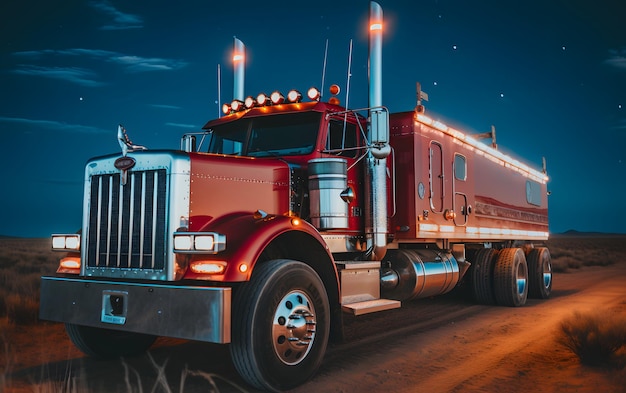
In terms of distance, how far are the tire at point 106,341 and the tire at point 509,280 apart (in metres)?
7.06

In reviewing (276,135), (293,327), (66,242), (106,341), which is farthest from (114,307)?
(276,135)

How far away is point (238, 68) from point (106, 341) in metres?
4.82

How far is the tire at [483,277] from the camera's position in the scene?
11.0 metres

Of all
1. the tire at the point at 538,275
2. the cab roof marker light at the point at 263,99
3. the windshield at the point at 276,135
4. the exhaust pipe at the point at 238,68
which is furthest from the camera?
the tire at the point at 538,275

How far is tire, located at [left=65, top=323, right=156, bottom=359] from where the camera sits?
5.66m

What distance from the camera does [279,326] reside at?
472cm

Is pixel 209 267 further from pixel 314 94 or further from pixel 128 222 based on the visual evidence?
pixel 314 94

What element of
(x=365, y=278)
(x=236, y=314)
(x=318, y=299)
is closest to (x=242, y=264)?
(x=236, y=314)

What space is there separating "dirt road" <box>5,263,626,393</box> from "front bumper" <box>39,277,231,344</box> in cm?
43

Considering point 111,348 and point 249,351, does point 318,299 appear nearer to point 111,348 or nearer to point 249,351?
point 249,351

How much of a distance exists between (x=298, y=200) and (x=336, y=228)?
516 millimetres

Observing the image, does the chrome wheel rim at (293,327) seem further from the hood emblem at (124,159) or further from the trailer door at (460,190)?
the trailer door at (460,190)

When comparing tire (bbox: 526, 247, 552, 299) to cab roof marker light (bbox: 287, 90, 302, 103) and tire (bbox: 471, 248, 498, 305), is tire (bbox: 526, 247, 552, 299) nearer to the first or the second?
tire (bbox: 471, 248, 498, 305)

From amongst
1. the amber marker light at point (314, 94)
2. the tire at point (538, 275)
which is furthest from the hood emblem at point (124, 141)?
the tire at point (538, 275)
